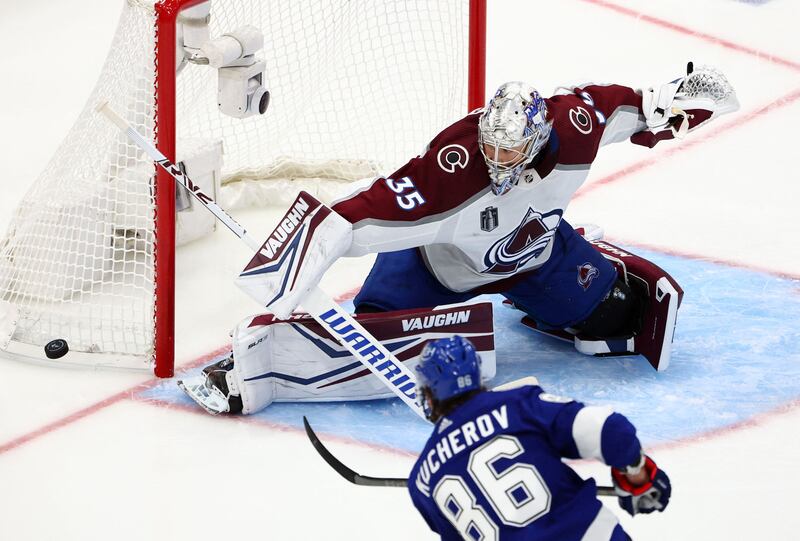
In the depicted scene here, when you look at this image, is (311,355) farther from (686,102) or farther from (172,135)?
(686,102)

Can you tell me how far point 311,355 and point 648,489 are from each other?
135cm

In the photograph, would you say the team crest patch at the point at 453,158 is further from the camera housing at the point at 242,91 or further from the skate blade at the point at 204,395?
the skate blade at the point at 204,395

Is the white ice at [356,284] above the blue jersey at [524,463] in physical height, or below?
below

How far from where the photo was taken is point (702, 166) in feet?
17.1

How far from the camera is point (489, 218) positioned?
366 centimetres

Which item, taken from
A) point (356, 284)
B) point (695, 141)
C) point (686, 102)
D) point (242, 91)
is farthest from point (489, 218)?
point (695, 141)

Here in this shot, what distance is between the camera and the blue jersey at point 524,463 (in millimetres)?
2605

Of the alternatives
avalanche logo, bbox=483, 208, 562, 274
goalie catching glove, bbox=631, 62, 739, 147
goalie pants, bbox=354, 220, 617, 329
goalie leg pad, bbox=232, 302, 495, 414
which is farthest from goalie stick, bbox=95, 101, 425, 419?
goalie catching glove, bbox=631, 62, 739, 147

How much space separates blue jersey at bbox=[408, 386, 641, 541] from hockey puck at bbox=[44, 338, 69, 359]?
5.75 ft

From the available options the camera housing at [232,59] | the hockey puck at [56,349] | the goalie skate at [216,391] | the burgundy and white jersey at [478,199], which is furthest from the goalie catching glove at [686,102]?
the hockey puck at [56,349]

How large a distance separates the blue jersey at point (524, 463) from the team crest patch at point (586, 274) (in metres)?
1.34

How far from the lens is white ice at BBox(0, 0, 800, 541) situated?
11.4 ft

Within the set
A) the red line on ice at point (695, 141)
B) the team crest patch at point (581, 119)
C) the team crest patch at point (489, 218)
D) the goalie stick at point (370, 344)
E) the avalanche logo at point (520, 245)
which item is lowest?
the red line on ice at point (695, 141)

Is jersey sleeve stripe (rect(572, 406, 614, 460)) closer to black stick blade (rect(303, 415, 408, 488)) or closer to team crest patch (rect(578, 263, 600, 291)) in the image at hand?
black stick blade (rect(303, 415, 408, 488))
